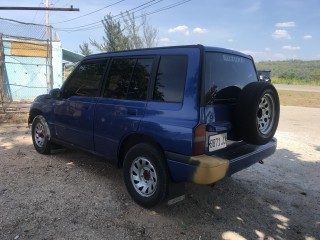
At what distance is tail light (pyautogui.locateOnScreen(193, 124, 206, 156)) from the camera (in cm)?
316

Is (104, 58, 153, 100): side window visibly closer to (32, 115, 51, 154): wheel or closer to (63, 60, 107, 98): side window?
(63, 60, 107, 98): side window

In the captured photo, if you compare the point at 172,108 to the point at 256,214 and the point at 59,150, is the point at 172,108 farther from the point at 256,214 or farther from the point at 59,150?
the point at 59,150

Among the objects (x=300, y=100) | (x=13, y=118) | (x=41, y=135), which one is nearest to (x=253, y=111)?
(x=41, y=135)

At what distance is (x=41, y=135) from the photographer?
5887 mm

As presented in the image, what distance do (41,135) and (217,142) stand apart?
3761 mm

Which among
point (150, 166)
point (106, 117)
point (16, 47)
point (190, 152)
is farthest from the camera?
point (16, 47)

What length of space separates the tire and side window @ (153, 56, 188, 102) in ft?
2.21

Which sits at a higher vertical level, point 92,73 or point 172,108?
point 92,73

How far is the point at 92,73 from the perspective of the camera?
187 inches

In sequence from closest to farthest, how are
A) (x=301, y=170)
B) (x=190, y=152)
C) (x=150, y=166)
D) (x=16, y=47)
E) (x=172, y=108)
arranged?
(x=190, y=152), (x=172, y=108), (x=150, y=166), (x=301, y=170), (x=16, y=47)

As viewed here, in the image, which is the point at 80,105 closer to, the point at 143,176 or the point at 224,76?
the point at 143,176

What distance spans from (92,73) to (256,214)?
9.85ft

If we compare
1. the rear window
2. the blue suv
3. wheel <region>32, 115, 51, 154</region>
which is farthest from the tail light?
wheel <region>32, 115, 51, 154</region>

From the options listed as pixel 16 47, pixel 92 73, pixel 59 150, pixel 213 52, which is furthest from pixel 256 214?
pixel 16 47
